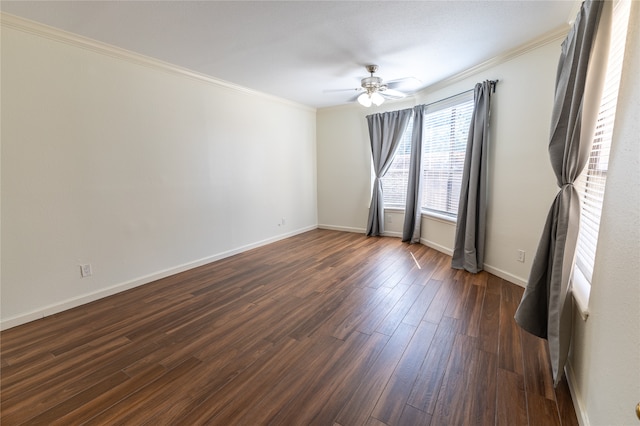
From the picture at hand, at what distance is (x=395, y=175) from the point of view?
5254 millimetres

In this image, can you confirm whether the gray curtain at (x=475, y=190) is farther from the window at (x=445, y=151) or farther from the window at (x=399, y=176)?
the window at (x=399, y=176)

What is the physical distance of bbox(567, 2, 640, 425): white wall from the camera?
100 cm

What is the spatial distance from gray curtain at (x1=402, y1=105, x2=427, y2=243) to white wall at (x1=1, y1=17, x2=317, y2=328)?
2.69 meters

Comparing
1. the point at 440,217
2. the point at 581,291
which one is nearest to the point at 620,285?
the point at 581,291

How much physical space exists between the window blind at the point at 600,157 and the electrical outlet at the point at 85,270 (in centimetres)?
414

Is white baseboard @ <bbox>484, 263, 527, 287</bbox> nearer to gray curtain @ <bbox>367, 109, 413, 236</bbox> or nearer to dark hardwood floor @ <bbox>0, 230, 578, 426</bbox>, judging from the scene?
dark hardwood floor @ <bbox>0, 230, 578, 426</bbox>

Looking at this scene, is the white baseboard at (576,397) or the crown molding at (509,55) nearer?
the white baseboard at (576,397)

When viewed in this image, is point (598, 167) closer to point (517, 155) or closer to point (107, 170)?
point (517, 155)

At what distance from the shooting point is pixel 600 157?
1674mm

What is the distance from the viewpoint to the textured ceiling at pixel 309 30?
7.05 ft

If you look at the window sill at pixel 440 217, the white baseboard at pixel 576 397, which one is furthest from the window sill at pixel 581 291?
the window sill at pixel 440 217

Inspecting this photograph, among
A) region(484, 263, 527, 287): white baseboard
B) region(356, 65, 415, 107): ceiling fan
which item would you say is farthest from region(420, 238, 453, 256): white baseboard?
region(356, 65, 415, 107): ceiling fan

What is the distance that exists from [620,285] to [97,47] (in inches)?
167

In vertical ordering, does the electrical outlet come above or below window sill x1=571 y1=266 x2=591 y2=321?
below
